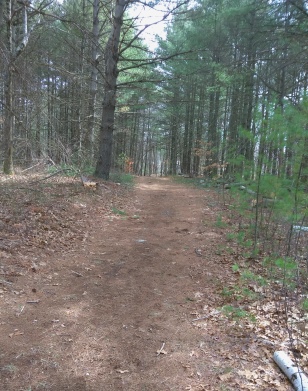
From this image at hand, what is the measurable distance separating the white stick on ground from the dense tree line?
2.57 m

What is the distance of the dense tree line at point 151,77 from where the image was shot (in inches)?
218

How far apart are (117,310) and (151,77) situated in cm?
1144

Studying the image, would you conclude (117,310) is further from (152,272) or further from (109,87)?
(109,87)

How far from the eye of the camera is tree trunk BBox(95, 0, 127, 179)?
10.3 metres

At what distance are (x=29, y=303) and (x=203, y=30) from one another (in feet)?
55.5

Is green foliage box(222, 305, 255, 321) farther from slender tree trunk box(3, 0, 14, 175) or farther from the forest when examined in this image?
slender tree trunk box(3, 0, 14, 175)

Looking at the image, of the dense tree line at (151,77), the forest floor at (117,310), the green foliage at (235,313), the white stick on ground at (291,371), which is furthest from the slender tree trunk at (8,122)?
the white stick on ground at (291,371)

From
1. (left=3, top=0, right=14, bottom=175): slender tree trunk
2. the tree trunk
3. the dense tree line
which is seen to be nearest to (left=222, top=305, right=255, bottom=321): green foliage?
the dense tree line

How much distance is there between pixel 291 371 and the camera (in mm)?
2576

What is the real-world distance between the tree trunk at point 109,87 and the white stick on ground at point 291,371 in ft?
31.3

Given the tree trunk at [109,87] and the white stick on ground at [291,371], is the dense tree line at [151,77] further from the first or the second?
the white stick on ground at [291,371]

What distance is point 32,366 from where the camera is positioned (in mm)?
2512

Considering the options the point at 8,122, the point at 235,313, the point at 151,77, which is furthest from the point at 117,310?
the point at 151,77

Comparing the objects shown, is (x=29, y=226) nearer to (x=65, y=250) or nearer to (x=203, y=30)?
(x=65, y=250)
